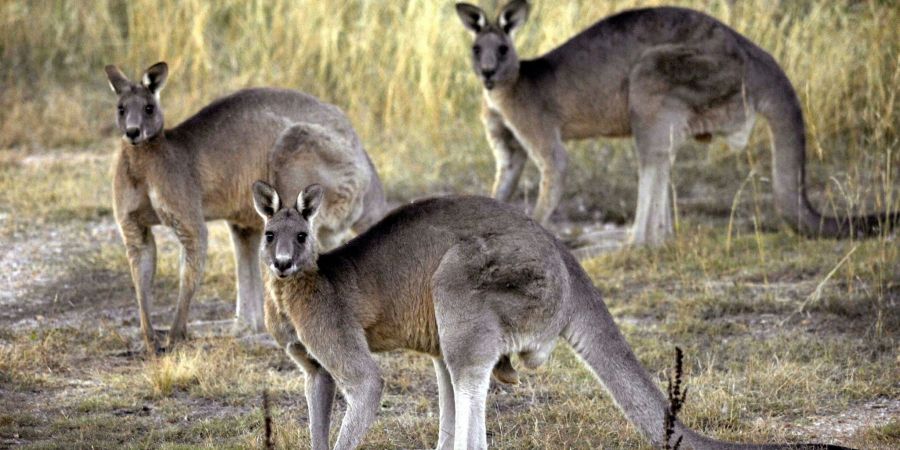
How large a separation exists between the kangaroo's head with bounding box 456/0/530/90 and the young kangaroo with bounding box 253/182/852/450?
11.5 ft

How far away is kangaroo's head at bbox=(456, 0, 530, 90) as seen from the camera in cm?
841

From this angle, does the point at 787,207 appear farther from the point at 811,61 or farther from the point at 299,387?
the point at 299,387

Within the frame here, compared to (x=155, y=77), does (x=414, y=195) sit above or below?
below

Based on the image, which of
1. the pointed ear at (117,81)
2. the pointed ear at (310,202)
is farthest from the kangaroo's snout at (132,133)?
the pointed ear at (310,202)

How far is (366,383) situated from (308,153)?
2225 mm

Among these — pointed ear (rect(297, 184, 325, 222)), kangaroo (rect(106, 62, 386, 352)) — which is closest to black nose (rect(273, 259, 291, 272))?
pointed ear (rect(297, 184, 325, 222))

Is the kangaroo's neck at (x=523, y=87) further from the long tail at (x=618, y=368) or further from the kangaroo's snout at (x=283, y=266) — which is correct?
the kangaroo's snout at (x=283, y=266)

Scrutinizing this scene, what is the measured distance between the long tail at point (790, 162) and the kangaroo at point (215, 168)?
268 centimetres

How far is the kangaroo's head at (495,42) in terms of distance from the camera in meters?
8.41

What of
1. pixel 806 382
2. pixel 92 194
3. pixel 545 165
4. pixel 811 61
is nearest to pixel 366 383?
pixel 806 382

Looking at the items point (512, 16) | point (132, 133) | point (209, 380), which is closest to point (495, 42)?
point (512, 16)

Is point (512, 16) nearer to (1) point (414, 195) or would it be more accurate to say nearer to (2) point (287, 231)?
(1) point (414, 195)

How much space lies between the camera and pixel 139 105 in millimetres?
6434

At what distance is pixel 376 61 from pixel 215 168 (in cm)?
476
